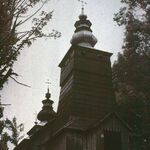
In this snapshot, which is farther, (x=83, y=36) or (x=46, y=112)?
(x=46, y=112)

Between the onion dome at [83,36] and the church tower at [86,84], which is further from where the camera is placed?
the onion dome at [83,36]

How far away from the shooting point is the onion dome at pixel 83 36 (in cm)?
2662

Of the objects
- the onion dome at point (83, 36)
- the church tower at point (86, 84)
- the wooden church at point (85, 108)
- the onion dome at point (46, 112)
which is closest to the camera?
the wooden church at point (85, 108)

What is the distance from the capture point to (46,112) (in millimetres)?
36312

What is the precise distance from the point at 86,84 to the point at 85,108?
2060 mm

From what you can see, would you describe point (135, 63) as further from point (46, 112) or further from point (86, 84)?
point (46, 112)

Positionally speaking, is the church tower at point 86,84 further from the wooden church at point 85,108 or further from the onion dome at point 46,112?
the onion dome at point 46,112

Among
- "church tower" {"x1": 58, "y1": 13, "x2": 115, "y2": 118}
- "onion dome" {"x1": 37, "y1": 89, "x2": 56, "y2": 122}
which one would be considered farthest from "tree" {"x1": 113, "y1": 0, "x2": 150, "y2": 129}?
"onion dome" {"x1": 37, "y1": 89, "x2": 56, "y2": 122}

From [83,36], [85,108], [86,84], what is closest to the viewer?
[85,108]

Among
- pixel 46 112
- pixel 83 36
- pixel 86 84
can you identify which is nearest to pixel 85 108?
pixel 86 84

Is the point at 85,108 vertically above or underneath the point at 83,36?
underneath

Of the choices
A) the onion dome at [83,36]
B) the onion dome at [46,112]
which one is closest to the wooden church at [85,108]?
the onion dome at [83,36]

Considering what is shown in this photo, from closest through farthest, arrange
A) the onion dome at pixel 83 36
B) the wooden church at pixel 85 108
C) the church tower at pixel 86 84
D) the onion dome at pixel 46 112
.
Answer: the wooden church at pixel 85 108, the church tower at pixel 86 84, the onion dome at pixel 83 36, the onion dome at pixel 46 112

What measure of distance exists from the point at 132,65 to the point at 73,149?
885 centimetres
